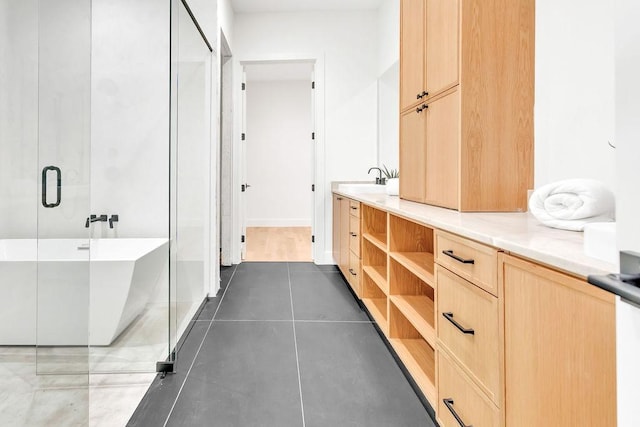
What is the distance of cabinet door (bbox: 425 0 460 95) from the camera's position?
1.77 metres

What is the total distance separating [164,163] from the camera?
2.78m

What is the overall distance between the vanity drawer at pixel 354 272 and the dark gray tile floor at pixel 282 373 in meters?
0.14

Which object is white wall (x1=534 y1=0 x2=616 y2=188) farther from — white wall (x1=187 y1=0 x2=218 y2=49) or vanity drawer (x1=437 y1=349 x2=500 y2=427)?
white wall (x1=187 y1=0 x2=218 y2=49)

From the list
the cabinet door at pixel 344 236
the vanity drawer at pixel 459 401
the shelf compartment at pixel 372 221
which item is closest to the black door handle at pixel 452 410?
the vanity drawer at pixel 459 401

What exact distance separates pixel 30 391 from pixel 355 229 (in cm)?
212

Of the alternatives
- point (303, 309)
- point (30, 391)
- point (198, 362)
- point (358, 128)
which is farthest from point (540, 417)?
point (358, 128)

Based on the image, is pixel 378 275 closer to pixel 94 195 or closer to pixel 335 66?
pixel 94 195

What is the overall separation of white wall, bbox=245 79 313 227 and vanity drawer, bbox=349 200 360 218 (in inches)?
168

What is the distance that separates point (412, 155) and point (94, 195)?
7.70 ft

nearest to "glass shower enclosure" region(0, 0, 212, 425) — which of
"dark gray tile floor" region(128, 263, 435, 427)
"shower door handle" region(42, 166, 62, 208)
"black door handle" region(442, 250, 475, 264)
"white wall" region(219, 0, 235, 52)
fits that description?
"shower door handle" region(42, 166, 62, 208)

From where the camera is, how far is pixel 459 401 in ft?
3.95

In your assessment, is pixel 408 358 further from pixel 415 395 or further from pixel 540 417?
pixel 540 417

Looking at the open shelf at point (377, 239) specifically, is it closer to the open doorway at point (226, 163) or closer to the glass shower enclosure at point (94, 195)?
the glass shower enclosure at point (94, 195)

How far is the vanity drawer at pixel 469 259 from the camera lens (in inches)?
40.1
